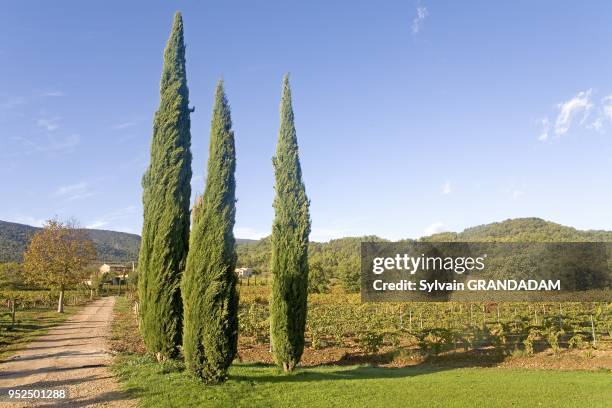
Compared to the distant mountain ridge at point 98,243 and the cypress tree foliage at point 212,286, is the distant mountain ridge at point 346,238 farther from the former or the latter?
the cypress tree foliage at point 212,286

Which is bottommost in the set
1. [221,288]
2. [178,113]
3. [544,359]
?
[544,359]

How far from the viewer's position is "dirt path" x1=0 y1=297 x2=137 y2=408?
8336 mm

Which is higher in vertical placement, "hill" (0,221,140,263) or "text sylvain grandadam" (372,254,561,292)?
"hill" (0,221,140,263)

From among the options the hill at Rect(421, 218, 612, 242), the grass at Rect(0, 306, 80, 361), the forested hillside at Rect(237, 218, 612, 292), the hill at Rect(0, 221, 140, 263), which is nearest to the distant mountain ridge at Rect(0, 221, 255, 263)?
the hill at Rect(0, 221, 140, 263)

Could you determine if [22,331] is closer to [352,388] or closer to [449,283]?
[352,388]

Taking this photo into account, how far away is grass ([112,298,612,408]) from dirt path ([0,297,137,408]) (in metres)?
0.45

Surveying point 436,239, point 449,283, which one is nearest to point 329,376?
point 449,283

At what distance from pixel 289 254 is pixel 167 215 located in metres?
3.35

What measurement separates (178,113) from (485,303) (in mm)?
28083

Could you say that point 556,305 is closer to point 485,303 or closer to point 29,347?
point 485,303

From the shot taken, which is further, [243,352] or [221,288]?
[243,352]

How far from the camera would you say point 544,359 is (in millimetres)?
16188

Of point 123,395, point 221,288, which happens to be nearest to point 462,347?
point 221,288

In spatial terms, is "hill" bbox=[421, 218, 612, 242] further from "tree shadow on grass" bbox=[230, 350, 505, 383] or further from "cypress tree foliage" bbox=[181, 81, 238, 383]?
"cypress tree foliage" bbox=[181, 81, 238, 383]
